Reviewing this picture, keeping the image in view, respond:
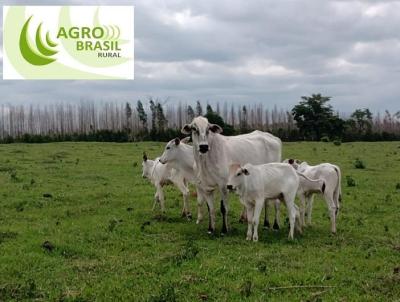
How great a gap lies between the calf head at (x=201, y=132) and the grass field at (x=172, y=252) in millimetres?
1895

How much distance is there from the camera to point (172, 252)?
9836mm

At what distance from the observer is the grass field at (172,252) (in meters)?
7.63

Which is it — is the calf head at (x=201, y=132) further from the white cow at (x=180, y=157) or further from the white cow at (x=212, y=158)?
the white cow at (x=180, y=157)

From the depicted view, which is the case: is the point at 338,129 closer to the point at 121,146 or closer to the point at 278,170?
the point at 121,146

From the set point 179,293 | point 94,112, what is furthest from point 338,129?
point 179,293

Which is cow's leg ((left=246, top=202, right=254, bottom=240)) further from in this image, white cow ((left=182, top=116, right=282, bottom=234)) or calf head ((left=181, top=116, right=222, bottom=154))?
calf head ((left=181, top=116, right=222, bottom=154))

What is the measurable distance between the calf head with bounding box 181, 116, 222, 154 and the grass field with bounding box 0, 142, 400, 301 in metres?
1.89

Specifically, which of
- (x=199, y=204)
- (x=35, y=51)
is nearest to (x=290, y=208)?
(x=199, y=204)

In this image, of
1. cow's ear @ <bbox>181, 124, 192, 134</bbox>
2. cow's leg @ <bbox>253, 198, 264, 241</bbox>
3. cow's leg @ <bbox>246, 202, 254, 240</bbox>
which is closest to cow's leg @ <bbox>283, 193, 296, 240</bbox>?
cow's leg @ <bbox>253, 198, 264, 241</bbox>

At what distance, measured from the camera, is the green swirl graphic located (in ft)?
80.9

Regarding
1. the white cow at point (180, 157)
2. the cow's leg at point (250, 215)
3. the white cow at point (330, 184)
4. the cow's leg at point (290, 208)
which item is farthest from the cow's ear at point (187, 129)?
the white cow at point (330, 184)

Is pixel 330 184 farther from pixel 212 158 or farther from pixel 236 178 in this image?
pixel 212 158

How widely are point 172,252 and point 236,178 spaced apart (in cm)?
216

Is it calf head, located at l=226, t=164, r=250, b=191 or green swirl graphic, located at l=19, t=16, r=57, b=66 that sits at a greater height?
green swirl graphic, located at l=19, t=16, r=57, b=66
